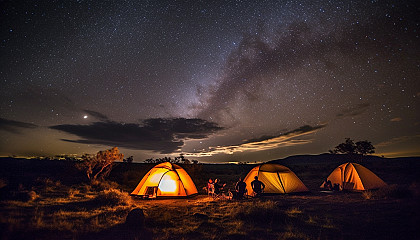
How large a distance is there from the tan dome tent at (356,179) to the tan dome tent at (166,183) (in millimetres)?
10224

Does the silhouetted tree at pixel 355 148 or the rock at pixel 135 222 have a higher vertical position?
the silhouetted tree at pixel 355 148

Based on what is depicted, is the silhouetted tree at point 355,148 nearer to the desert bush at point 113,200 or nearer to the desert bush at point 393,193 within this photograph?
the desert bush at point 393,193

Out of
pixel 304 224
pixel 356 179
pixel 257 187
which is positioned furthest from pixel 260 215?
pixel 356 179

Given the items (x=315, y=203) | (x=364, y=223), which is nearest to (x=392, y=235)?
(x=364, y=223)

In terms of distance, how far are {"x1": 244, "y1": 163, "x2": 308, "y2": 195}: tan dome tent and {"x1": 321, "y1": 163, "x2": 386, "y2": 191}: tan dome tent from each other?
3.10m

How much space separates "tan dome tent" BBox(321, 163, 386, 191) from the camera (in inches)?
590

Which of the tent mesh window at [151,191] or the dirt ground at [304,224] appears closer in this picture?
the dirt ground at [304,224]

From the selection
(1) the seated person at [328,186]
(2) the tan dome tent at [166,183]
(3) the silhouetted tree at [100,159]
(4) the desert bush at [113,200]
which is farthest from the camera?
(3) the silhouetted tree at [100,159]

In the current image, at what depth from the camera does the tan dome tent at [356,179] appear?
590 inches

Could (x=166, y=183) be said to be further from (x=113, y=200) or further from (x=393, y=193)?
(x=393, y=193)

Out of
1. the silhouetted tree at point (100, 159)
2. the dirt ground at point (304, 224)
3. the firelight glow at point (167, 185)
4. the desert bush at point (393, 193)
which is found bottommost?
the dirt ground at point (304, 224)

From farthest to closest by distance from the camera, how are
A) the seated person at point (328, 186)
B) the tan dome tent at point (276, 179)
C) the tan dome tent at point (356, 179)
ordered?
1. the seated person at point (328, 186)
2. the tan dome tent at point (356, 179)
3. the tan dome tent at point (276, 179)

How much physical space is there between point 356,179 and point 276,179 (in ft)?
17.8

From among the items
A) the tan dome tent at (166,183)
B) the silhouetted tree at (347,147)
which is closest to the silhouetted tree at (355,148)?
the silhouetted tree at (347,147)
